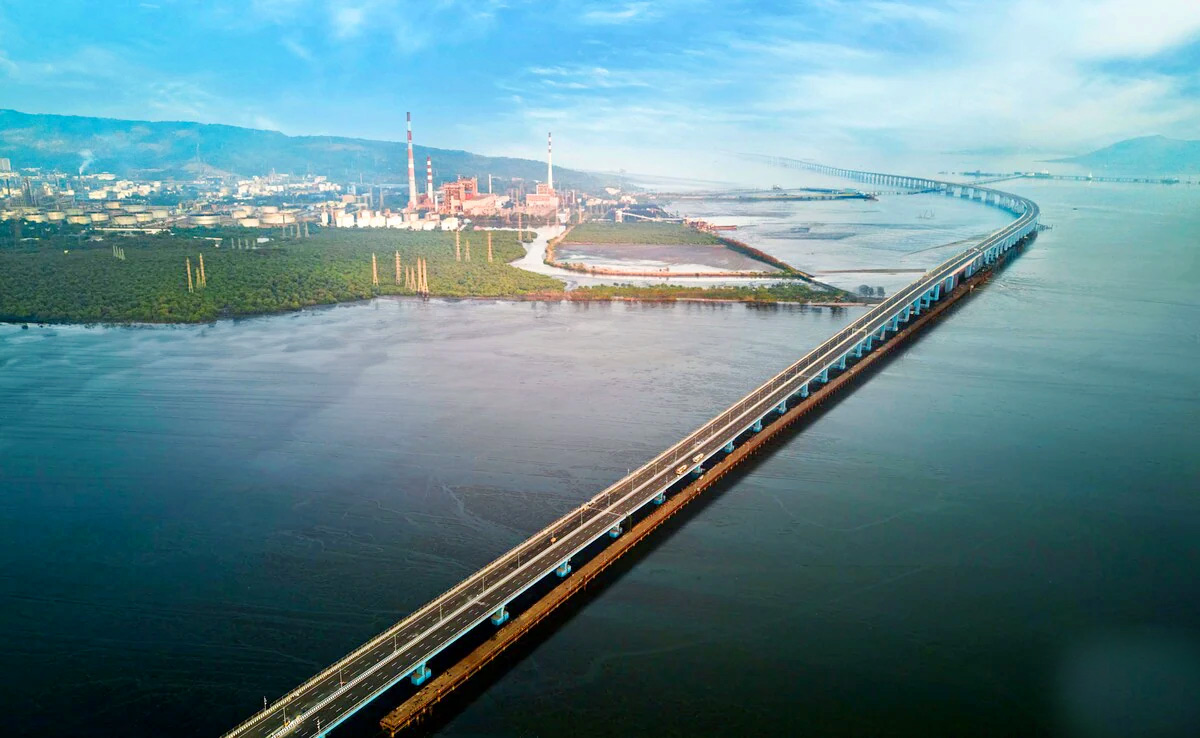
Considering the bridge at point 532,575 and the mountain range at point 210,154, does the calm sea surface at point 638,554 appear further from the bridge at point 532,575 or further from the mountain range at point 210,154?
the mountain range at point 210,154

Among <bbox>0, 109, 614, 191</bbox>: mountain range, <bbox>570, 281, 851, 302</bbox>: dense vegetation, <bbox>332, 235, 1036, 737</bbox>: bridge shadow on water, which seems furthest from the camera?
<bbox>0, 109, 614, 191</bbox>: mountain range

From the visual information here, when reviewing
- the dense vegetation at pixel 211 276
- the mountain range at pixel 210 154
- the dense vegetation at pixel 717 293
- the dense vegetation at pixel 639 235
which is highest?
the mountain range at pixel 210 154

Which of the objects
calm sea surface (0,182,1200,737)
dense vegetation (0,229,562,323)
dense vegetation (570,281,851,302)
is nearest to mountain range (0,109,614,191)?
dense vegetation (0,229,562,323)

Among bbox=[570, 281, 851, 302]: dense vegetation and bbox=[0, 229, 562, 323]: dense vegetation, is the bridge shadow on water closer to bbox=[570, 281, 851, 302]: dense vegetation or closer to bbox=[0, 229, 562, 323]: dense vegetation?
bbox=[570, 281, 851, 302]: dense vegetation

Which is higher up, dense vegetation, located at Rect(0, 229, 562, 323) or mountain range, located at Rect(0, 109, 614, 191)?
mountain range, located at Rect(0, 109, 614, 191)

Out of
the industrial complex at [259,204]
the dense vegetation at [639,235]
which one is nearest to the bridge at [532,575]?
the dense vegetation at [639,235]

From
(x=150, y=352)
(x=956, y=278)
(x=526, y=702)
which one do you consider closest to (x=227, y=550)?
(x=526, y=702)

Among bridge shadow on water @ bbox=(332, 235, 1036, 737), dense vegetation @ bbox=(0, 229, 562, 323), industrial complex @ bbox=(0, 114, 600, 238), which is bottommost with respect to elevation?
bridge shadow on water @ bbox=(332, 235, 1036, 737)
